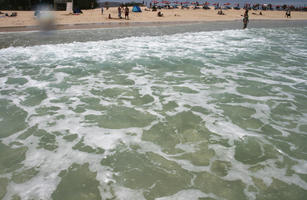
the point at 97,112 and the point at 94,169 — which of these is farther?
the point at 97,112

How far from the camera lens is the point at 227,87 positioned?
7281 millimetres

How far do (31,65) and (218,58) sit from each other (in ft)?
30.8

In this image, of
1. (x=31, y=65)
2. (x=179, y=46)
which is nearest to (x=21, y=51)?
(x=31, y=65)

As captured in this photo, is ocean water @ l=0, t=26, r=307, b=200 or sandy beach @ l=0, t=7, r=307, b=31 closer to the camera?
ocean water @ l=0, t=26, r=307, b=200

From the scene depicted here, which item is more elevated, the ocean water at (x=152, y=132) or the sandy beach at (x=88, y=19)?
the sandy beach at (x=88, y=19)

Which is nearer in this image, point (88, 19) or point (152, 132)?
point (152, 132)

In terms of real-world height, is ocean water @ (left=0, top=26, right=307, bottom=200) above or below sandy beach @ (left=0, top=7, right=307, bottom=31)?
below

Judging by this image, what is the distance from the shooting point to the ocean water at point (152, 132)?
3.28 m

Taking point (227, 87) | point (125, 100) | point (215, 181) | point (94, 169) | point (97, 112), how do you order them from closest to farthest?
point (215, 181) < point (94, 169) < point (97, 112) < point (125, 100) < point (227, 87)

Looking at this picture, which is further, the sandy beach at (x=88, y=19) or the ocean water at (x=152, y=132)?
the sandy beach at (x=88, y=19)

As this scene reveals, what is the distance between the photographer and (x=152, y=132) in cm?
463

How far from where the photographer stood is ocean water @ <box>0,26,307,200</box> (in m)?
3.28

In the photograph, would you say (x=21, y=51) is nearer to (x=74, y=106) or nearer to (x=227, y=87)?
(x=74, y=106)

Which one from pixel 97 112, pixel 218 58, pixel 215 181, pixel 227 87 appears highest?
pixel 218 58
